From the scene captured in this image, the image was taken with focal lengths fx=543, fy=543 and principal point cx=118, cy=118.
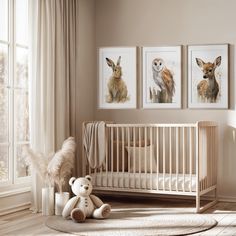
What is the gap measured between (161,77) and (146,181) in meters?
1.28

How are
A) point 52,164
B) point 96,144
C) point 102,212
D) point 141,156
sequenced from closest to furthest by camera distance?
point 102,212, point 52,164, point 96,144, point 141,156

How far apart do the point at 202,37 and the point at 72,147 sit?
194cm

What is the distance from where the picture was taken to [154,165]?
5.74m

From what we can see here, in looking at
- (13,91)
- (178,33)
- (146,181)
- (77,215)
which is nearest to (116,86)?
(178,33)

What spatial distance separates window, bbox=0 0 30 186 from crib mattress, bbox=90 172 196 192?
2.58 feet

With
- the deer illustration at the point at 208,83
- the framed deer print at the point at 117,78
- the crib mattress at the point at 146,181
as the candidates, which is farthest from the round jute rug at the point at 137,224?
the framed deer print at the point at 117,78

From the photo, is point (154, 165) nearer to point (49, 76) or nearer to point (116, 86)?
point (116, 86)

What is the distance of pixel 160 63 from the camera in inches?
237

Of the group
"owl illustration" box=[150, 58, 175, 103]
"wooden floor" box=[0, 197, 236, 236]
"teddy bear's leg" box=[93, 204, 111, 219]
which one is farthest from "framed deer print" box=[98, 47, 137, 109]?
"teddy bear's leg" box=[93, 204, 111, 219]

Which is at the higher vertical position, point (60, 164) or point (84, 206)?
point (60, 164)

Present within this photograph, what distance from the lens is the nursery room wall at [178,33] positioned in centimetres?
575

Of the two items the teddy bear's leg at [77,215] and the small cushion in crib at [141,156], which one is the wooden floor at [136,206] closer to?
the teddy bear's leg at [77,215]

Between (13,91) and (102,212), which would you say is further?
(13,91)

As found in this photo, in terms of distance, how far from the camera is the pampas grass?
488 cm
